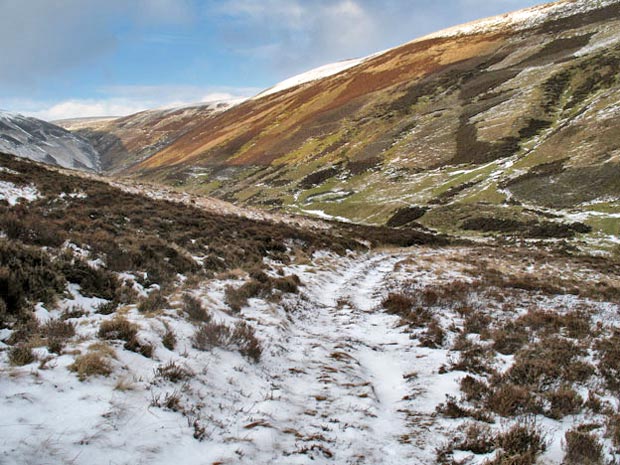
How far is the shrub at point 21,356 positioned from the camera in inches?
193

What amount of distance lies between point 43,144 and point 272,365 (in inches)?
7494

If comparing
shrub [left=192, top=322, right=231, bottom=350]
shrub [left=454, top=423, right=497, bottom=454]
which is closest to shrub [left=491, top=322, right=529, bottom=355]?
A: shrub [left=454, top=423, right=497, bottom=454]

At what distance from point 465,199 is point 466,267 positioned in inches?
1055

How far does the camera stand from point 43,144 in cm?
15612

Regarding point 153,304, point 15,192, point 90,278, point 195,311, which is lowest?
point 195,311

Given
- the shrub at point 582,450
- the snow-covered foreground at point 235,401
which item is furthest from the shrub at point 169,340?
the shrub at point 582,450

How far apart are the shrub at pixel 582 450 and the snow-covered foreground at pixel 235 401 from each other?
158mm

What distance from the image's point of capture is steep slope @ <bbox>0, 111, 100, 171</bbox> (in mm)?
138125

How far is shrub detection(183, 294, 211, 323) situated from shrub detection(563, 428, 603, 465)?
21.1ft

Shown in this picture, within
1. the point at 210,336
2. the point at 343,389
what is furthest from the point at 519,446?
the point at 210,336

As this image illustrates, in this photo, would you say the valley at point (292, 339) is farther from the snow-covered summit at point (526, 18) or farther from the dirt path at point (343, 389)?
the snow-covered summit at point (526, 18)

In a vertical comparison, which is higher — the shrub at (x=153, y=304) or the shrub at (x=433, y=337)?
the shrub at (x=153, y=304)

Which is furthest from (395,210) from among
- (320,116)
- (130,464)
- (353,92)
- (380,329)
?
(353,92)

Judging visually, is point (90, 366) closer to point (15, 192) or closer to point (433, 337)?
point (433, 337)
